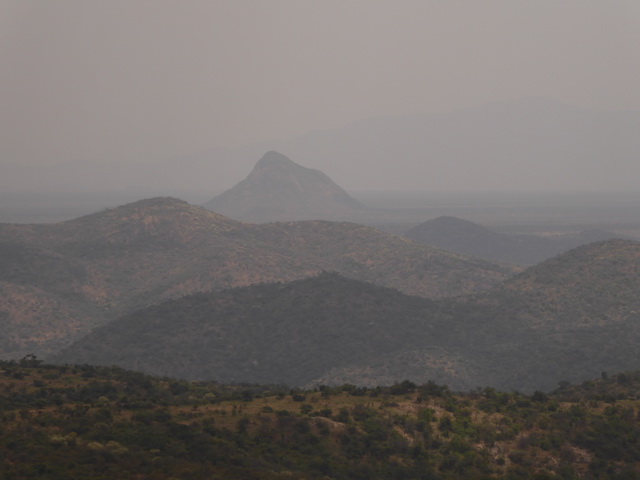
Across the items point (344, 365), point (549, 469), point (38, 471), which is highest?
point (38, 471)

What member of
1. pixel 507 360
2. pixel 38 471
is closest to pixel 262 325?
pixel 507 360

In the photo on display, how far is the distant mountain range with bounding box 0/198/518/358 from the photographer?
11694cm

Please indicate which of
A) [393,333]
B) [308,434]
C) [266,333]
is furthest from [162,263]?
[308,434]

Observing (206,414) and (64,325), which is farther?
(64,325)

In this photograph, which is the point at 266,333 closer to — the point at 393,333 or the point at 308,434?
the point at 393,333

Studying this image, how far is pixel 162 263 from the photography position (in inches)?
5910

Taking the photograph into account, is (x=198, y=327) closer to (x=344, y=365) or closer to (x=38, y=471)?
(x=344, y=365)

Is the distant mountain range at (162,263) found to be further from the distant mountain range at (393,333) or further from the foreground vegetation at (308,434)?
the foreground vegetation at (308,434)

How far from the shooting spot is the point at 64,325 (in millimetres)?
112688

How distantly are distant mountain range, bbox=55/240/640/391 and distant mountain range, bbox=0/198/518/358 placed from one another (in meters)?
17.7

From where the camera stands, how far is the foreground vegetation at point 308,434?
1316 inches

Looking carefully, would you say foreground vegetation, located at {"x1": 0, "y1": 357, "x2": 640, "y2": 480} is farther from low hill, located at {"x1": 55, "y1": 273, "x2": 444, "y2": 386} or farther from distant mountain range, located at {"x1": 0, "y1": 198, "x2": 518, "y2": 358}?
distant mountain range, located at {"x1": 0, "y1": 198, "x2": 518, "y2": 358}

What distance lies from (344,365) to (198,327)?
23.9 m

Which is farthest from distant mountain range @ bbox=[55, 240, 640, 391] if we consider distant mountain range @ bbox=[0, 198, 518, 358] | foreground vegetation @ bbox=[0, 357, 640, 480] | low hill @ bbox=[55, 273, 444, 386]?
foreground vegetation @ bbox=[0, 357, 640, 480]
